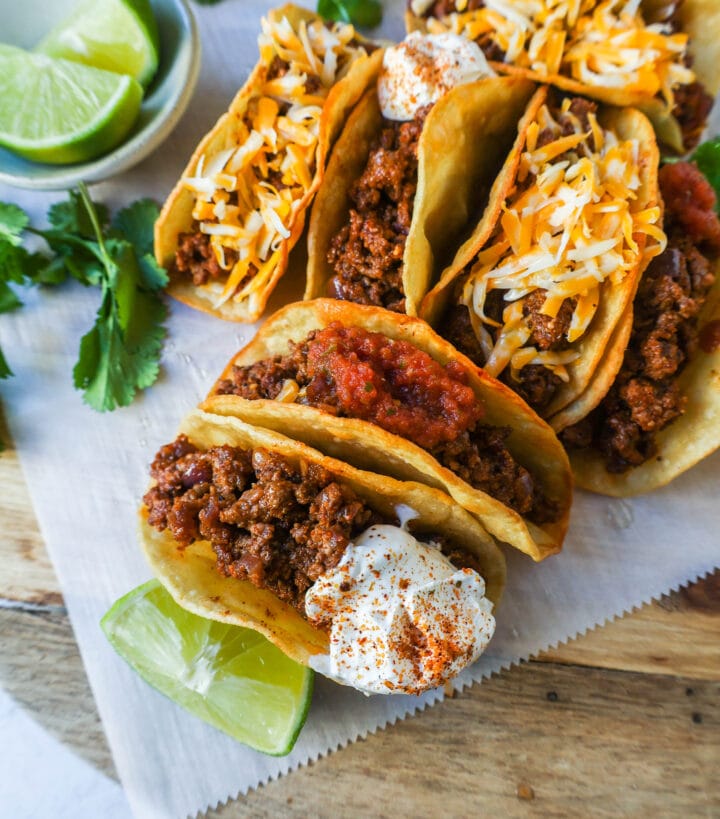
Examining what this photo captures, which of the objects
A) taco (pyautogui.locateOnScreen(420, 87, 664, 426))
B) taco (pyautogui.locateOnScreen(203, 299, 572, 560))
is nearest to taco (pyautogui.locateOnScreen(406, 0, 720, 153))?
taco (pyautogui.locateOnScreen(420, 87, 664, 426))

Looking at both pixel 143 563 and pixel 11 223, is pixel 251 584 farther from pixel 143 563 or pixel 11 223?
pixel 11 223

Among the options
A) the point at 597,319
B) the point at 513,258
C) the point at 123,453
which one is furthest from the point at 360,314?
the point at 123,453

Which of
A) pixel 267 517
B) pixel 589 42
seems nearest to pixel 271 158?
pixel 589 42

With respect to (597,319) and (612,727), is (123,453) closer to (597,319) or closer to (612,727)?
(597,319)

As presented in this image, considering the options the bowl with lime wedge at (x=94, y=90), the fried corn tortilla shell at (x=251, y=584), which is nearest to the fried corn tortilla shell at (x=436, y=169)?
the fried corn tortilla shell at (x=251, y=584)

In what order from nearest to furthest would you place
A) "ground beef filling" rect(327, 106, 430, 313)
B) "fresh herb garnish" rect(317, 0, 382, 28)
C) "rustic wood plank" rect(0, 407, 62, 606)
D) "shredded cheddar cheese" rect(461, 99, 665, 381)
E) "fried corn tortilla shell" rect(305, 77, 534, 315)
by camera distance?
"shredded cheddar cheese" rect(461, 99, 665, 381)
"fried corn tortilla shell" rect(305, 77, 534, 315)
"ground beef filling" rect(327, 106, 430, 313)
"rustic wood plank" rect(0, 407, 62, 606)
"fresh herb garnish" rect(317, 0, 382, 28)

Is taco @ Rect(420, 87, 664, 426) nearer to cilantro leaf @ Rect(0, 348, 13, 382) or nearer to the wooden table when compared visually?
the wooden table
